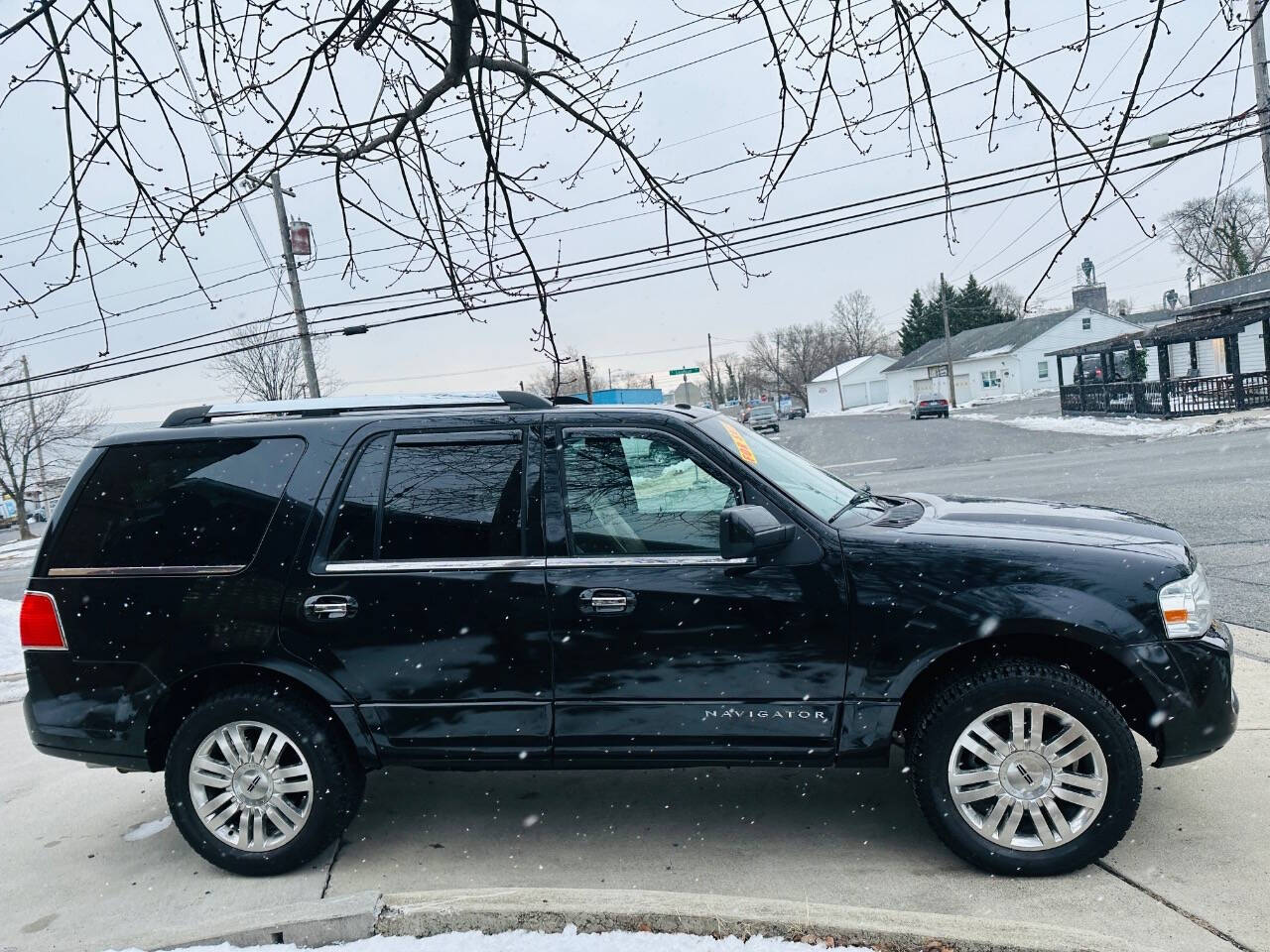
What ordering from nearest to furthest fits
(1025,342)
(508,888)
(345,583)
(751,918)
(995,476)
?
(751,918) → (508,888) → (345,583) → (995,476) → (1025,342)

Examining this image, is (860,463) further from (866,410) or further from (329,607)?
(866,410)

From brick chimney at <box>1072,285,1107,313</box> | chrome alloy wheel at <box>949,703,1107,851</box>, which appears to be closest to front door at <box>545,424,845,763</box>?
chrome alloy wheel at <box>949,703,1107,851</box>

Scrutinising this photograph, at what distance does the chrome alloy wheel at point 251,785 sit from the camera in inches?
147

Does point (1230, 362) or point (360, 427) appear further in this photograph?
point (1230, 362)

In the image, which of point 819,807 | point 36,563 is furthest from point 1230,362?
point 36,563

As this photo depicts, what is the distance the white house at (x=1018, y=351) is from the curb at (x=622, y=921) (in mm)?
65647

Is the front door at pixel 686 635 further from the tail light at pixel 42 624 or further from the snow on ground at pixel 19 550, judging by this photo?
the snow on ground at pixel 19 550

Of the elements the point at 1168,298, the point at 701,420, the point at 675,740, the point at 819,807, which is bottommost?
the point at 819,807

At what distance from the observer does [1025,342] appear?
6519 centimetres

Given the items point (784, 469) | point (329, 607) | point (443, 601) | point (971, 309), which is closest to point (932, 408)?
point (971, 309)

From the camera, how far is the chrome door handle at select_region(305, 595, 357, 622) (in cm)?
368

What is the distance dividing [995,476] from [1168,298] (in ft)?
215

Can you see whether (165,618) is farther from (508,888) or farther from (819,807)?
(819,807)

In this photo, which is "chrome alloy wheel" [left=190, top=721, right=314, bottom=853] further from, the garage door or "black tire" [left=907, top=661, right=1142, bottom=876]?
the garage door
